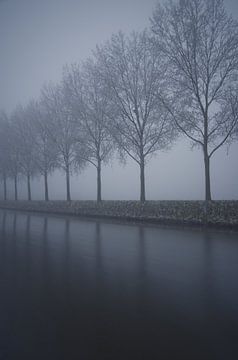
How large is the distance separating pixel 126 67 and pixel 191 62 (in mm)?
5273

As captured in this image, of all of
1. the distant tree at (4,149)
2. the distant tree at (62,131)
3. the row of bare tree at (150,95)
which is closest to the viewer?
the row of bare tree at (150,95)

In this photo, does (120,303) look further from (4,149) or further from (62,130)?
(4,149)

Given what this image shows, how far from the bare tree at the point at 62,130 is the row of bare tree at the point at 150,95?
94mm

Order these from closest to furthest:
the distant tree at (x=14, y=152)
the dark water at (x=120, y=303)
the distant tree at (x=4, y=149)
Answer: the dark water at (x=120, y=303) → the distant tree at (x=14, y=152) → the distant tree at (x=4, y=149)

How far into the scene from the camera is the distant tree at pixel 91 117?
65.9 ft

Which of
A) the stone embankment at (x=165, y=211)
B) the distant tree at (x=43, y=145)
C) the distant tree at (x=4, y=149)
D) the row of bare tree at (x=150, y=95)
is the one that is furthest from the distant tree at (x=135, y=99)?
the distant tree at (x=4, y=149)

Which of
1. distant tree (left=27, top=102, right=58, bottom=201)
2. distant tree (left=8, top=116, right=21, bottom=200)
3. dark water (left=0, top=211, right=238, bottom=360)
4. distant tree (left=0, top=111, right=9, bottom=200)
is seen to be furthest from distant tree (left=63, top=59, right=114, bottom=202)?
distant tree (left=0, top=111, right=9, bottom=200)

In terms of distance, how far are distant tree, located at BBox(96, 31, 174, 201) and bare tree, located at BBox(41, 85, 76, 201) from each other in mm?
6166

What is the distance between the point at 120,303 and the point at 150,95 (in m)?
15.1

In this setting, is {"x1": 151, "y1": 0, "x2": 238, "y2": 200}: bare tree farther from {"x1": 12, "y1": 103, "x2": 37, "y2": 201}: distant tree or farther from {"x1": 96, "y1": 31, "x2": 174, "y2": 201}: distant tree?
{"x1": 12, "y1": 103, "x2": 37, "y2": 201}: distant tree

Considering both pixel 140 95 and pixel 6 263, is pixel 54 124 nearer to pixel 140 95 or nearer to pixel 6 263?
pixel 140 95

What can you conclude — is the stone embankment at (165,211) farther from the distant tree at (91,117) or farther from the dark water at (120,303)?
the dark water at (120,303)

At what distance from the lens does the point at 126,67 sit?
17.6m

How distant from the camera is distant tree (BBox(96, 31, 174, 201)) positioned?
675 inches
